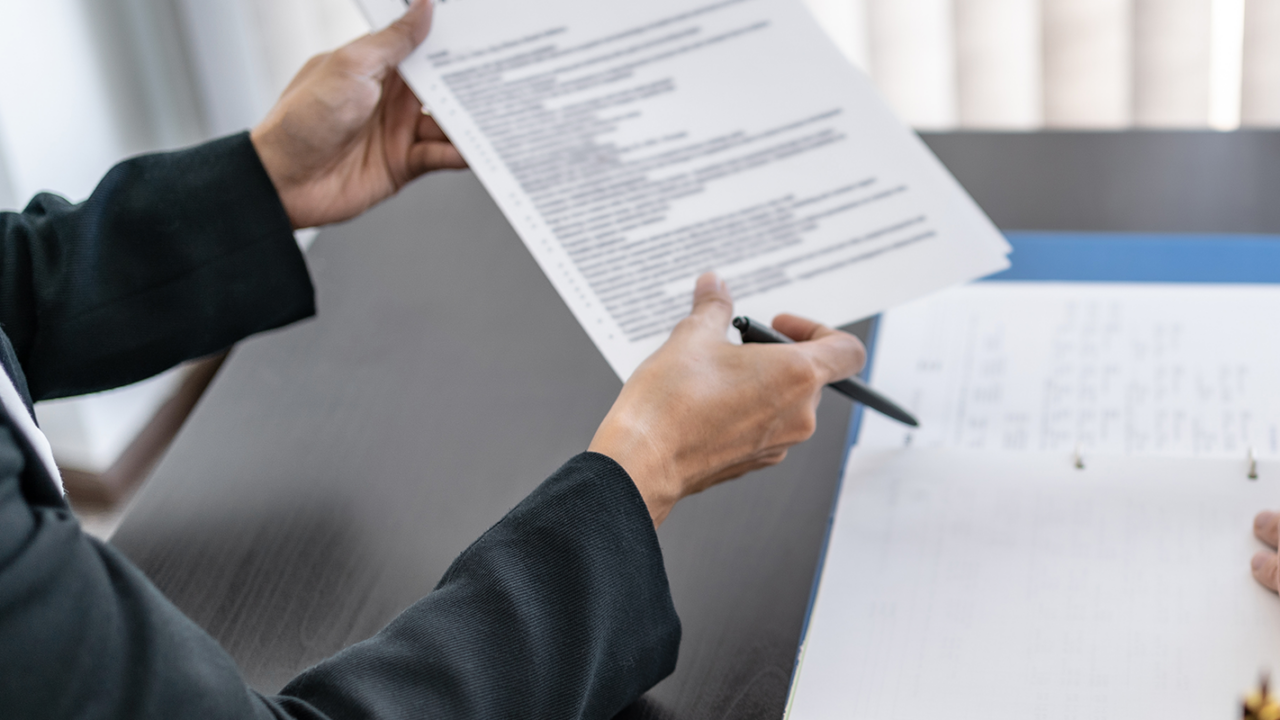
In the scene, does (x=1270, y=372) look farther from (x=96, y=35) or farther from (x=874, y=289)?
(x=96, y=35)

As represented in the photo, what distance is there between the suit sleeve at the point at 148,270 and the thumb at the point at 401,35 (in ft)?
0.45

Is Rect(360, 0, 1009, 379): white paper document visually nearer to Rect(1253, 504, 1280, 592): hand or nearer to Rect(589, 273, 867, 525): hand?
Rect(589, 273, 867, 525): hand

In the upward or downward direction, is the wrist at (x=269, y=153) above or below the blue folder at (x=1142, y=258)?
above

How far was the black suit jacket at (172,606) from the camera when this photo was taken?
45cm

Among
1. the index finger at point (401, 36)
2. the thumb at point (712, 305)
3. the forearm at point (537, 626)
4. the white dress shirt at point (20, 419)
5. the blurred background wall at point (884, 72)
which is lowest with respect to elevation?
the blurred background wall at point (884, 72)

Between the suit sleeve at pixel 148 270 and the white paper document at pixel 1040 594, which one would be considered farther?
the suit sleeve at pixel 148 270

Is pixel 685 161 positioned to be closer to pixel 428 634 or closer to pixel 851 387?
pixel 851 387

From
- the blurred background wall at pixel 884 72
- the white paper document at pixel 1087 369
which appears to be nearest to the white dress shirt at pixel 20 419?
the white paper document at pixel 1087 369

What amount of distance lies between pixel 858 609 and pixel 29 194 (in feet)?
5.08

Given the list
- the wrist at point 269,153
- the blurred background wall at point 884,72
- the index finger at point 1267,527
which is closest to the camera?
the index finger at point 1267,527

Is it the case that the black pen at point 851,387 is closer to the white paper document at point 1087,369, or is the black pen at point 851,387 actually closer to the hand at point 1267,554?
the white paper document at point 1087,369

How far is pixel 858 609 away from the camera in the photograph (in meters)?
0.68

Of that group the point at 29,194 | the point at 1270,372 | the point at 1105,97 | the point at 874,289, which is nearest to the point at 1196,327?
the point at 1270,372

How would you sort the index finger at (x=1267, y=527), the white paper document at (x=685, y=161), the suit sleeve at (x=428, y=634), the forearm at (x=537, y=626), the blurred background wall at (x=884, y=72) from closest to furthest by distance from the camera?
1. the suit sleeve at (x=428, y=634)
2. the forearm at (x=537, y=626)
3. the index finger at (x=1267, y=527)
4. the white paper document at (x=685, y=161)
5. the blurred background wall at (x=884, y=72)
